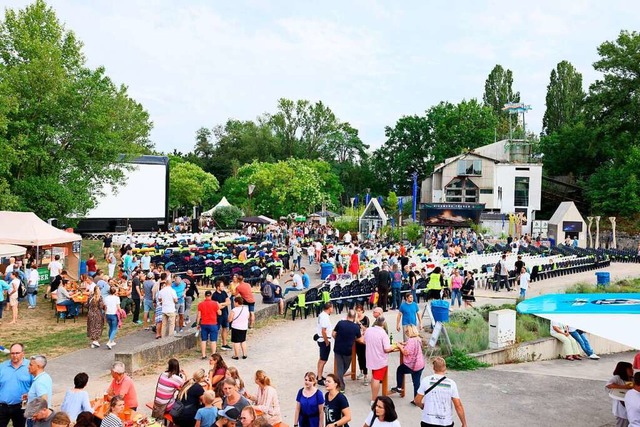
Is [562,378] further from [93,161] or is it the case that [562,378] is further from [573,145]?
[573,145]

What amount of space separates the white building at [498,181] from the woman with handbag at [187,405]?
47016 millimetres

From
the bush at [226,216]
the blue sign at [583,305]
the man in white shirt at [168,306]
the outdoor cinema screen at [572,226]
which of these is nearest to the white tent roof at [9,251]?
the man in white shirt at [168,306]

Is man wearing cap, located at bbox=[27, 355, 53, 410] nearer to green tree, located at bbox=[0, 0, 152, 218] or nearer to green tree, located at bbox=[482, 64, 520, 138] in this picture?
green tree, located at bbox=[0, 0, 152, 218]

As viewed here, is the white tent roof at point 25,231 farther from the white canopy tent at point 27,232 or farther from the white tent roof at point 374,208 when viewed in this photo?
the white tent roof at point 374,208

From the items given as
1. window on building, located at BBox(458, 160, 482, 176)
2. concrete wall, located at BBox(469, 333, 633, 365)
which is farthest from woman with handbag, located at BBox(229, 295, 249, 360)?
window on building, located at BBox(458, 160, 482, 176)

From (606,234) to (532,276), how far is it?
81.8ft

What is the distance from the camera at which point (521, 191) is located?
52906 mm

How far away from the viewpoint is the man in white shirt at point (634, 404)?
6879 mm

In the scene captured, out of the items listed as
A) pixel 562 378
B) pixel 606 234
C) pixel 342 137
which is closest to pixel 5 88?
pixel 562 378

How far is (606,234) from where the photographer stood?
45219mm

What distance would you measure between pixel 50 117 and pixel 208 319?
51.6 feet

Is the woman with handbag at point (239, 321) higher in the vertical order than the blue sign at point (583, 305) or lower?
lower

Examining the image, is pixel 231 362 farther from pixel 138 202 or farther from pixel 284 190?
pixel 284 190

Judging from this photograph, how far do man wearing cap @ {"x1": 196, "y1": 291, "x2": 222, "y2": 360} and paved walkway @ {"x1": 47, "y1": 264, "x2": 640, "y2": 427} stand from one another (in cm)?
43
